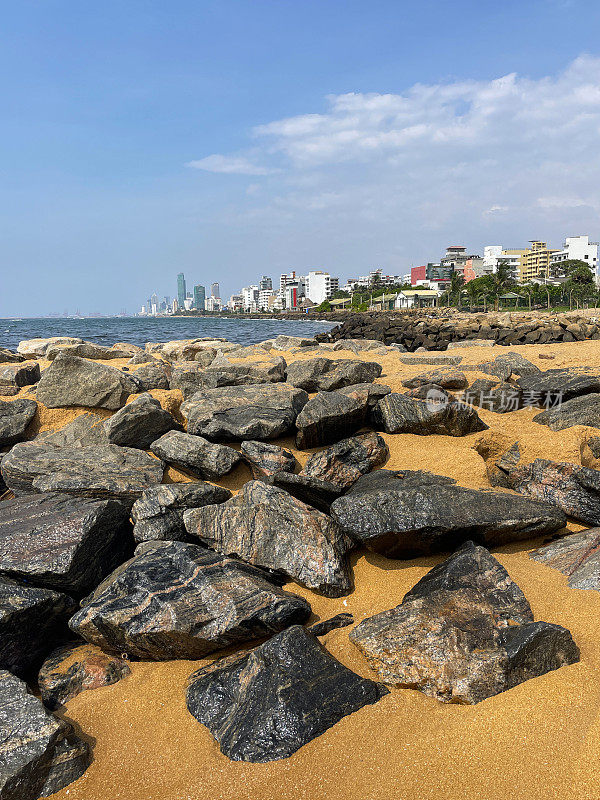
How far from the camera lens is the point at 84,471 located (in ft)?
20.4

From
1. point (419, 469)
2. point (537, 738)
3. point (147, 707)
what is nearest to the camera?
point (537, 738)

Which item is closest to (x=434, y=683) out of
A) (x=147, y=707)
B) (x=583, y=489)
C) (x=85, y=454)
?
(x=147, y=707)

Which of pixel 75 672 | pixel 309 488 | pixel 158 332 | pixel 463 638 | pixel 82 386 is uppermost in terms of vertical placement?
pixel 158 332

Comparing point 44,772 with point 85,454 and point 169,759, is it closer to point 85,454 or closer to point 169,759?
point 169,759

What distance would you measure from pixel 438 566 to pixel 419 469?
192 cm

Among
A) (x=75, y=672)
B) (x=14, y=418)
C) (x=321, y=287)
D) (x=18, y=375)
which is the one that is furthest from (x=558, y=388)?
(x=321, y=287)

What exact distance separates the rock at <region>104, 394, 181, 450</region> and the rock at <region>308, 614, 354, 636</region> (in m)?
3.96

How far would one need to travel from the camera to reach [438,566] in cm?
456

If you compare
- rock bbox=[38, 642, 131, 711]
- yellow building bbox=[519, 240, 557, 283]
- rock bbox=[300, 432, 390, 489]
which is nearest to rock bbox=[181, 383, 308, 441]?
rock bbox=[300, 432, 390, 489]

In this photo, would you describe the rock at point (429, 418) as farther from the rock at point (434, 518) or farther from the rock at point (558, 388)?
the rock at point (434, 518)

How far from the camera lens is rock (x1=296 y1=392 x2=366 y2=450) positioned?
6.85 meters

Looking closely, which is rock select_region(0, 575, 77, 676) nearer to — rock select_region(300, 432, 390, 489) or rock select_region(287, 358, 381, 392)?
rock select_region(300, 432, 390, 489)

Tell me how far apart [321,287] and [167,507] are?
193m

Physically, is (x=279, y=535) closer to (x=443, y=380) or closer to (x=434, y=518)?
(x=434, y=518)
